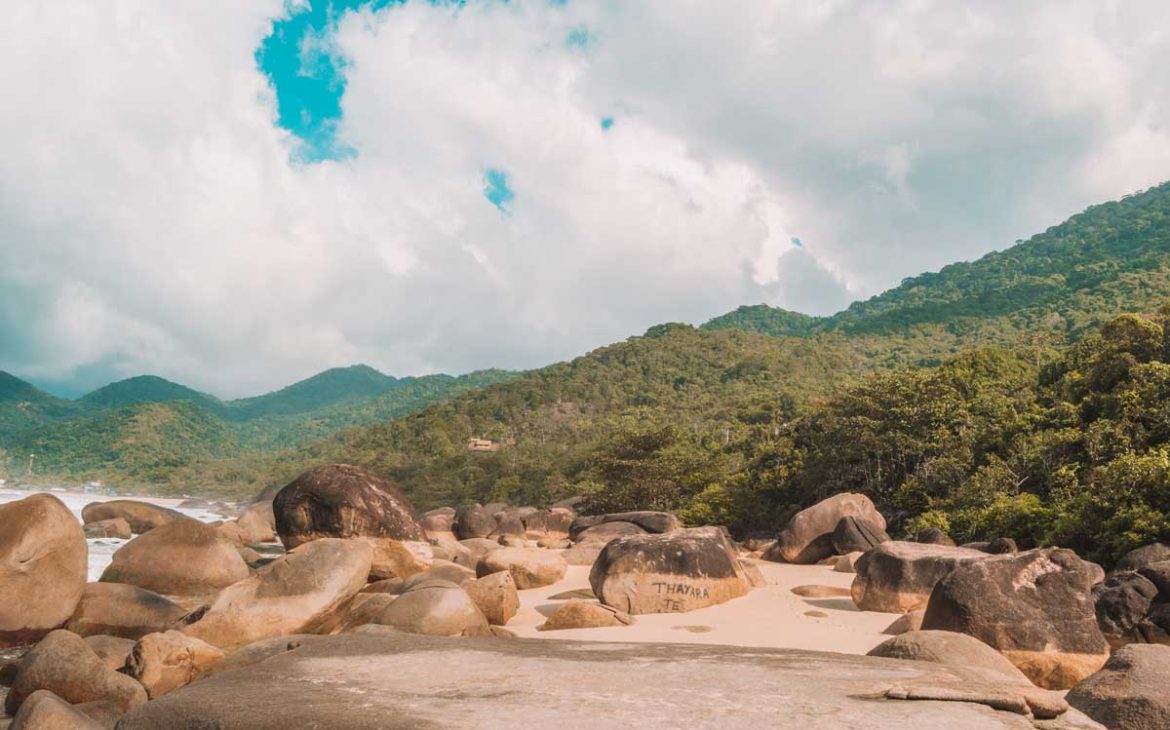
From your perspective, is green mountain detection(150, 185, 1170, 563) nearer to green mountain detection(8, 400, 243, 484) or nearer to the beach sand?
the beach sand

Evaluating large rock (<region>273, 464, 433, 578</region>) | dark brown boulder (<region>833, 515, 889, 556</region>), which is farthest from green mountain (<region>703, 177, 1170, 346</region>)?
large rock (<region>273, 464, 433, 578</region>)

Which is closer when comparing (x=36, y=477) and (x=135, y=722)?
(x=135, y=722)

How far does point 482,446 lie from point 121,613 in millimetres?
71927

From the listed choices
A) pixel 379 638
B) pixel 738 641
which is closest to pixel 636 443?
pixel 738 641

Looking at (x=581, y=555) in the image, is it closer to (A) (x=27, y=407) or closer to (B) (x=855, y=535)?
(B) (x=855, y=535)

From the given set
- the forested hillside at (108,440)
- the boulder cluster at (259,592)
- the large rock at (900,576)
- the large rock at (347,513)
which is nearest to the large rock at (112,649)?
the boulder cluster at (259,592)

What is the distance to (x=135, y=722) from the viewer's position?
4.46 metres

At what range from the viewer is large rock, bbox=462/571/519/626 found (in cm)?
1151

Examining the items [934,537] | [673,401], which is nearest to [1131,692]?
[934,537]

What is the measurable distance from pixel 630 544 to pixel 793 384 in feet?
234

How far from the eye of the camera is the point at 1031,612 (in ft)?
26.5

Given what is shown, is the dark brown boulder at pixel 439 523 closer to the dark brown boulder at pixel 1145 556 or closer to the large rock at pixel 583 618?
the large rock at pixel 583 618

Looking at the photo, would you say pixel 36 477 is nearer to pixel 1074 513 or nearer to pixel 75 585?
pixel 75 585

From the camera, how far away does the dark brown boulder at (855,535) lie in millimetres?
19547
